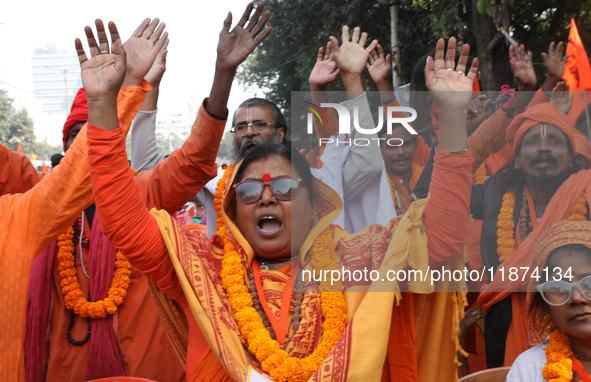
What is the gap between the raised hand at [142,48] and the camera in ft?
7.98

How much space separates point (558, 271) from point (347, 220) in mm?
1342

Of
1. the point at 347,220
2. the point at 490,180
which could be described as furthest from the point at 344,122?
the point at 490,180

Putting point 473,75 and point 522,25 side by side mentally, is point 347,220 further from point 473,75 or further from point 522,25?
point 522,25

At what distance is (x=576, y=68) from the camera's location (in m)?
4.63

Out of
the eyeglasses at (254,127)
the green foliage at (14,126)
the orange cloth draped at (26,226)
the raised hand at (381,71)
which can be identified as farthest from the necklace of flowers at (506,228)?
the green foliage at (14,126)

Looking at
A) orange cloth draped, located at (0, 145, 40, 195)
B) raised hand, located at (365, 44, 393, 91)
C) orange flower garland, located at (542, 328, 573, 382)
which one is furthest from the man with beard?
orange cloth draped, located at (0, 145, 40, 195)

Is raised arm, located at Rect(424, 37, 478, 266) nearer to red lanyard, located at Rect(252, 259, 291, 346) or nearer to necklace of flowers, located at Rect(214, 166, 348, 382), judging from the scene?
necklace of flowers, located at Rect(214, 166, 348, 382)

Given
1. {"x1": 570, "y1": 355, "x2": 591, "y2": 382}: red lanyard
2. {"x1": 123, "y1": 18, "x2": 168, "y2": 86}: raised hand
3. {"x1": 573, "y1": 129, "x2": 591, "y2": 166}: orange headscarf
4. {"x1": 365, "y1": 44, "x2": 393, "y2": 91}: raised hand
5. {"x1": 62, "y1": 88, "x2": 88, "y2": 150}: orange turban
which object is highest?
{"x1": 365, "y1": 44, "x2": 393, "y2": 91}: raised hand

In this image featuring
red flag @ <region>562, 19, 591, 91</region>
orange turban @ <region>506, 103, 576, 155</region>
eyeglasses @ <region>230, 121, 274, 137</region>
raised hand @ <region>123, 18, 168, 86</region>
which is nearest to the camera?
raised hand @ <region>123, 18, 168, 86</region>

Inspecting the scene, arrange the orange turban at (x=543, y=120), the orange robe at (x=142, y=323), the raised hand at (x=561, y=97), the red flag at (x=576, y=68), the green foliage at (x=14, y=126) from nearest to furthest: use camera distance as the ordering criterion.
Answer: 1. the orange robe at (x=142, y=323)
2. the orange turban at (x=543, y=120)
3. the raised hand at (x=561, y=97)
4. the red flag at (x=576, y=68)
5. the green foliage at (x=14, y=126)

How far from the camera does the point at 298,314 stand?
2.16 m

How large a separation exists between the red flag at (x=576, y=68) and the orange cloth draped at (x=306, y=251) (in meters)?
2.82

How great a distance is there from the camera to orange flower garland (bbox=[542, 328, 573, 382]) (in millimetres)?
2133

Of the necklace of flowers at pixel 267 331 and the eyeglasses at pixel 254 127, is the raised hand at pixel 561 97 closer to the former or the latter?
the eyeglasses at pixel 254 127
